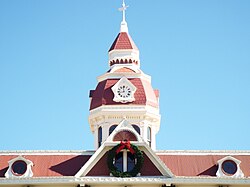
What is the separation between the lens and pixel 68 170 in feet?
177

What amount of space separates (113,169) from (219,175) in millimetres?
6758

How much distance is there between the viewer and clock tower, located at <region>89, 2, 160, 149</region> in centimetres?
5944

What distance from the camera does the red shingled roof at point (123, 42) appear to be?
2489 inches

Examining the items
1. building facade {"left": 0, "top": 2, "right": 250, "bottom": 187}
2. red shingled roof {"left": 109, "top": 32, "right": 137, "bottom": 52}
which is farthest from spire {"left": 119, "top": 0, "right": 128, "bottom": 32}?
building facade {"left": 0, "top": 2, "right": 250, "bottom": 187}

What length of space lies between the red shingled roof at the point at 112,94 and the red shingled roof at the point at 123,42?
3.45m

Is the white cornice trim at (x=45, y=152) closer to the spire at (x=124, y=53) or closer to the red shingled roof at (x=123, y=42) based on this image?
the spire at (x=124, y=53)

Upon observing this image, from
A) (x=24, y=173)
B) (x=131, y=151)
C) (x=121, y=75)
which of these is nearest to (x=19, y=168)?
(x=24, y=173)

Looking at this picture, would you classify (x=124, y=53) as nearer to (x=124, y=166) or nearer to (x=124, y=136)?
(x=124, y=136)

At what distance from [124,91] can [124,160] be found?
25.7 ft

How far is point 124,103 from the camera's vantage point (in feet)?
195

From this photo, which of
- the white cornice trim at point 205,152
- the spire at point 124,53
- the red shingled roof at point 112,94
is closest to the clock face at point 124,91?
the red shingled roof at point 112,94

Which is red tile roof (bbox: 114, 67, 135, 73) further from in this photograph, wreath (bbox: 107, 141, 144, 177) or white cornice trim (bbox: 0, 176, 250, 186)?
white cornice trim (bbox: 0, 176, 250, 186)

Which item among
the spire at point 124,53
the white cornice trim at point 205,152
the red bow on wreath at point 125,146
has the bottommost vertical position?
the red bow on wreath at point 125,146

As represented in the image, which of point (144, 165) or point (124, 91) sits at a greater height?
point (124, 91)
